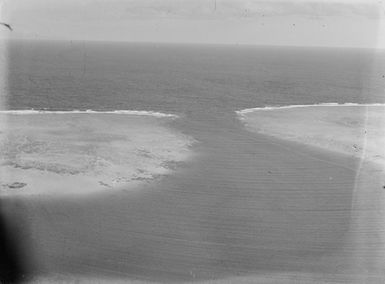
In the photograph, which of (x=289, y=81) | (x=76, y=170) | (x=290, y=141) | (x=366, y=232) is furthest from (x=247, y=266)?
(x=289, y=81)

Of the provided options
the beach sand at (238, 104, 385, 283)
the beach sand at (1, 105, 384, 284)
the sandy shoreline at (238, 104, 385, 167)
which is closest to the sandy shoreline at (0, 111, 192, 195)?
the beach sand at (1, 105, 384, 284)

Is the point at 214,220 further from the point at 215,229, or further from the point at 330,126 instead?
the point at 330,126

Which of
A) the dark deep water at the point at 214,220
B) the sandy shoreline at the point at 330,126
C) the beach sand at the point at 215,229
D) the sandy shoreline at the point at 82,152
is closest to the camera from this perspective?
the beach sand at the point at 215,229

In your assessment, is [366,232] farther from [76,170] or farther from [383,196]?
[76,170]

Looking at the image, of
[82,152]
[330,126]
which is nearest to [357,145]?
[330,126]

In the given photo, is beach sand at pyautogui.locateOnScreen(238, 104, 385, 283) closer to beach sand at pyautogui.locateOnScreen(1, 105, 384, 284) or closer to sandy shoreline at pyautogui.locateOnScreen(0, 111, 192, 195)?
beach sand at pyautogui.locateOnScreen(1, 105, 384, 284)

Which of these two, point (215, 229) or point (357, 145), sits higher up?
point (357, 145)

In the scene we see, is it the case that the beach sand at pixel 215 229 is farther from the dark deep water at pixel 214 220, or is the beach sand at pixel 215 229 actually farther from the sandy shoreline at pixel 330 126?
the sandy shoreline at pixel 330 126

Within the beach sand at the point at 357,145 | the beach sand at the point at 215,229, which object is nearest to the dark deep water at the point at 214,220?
the beach sand at the point at 215,229
